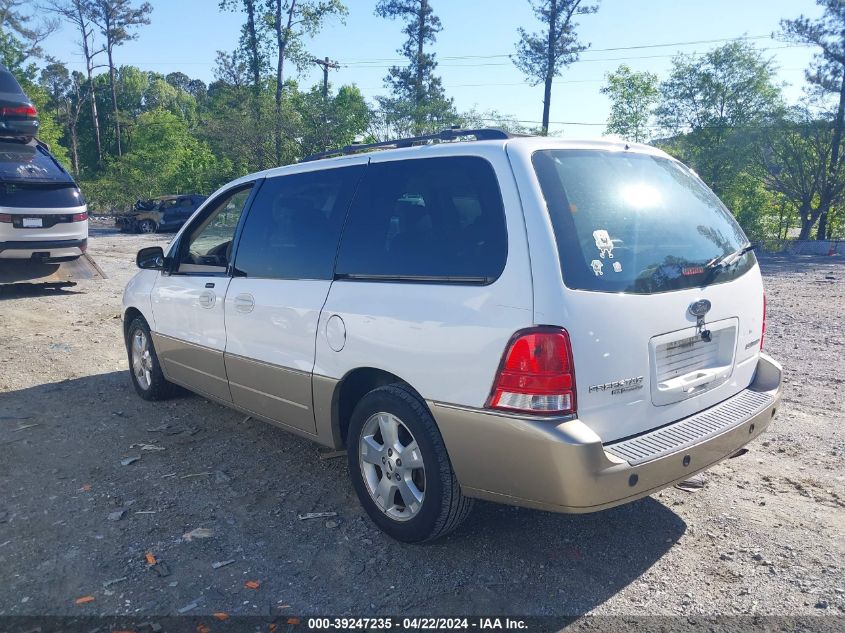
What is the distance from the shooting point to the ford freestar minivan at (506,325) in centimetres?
270

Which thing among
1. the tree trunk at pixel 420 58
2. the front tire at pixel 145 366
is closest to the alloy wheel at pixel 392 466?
the front tire at pixel 145 366

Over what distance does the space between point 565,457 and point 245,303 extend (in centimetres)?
244

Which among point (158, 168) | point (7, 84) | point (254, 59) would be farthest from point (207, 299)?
point (158, 168)

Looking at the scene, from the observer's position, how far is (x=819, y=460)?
4293 millimetres

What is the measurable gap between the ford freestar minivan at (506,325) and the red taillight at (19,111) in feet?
28.7

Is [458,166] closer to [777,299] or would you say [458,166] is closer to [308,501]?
[308,501]

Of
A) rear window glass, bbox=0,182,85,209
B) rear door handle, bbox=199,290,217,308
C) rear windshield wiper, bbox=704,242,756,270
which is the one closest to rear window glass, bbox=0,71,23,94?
rear window glass, bbox=0,182,85,209

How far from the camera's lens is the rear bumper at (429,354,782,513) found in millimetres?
2621

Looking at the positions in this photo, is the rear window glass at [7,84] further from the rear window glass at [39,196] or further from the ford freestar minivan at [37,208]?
the rear window glass at [39,196]

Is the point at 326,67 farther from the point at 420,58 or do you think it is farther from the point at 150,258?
the point at 150,258

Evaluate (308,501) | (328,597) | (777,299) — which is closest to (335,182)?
(308,501)

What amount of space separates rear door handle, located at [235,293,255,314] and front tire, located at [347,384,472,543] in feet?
3.80

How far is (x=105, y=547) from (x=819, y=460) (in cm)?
440

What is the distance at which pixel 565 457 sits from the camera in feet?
8.52
